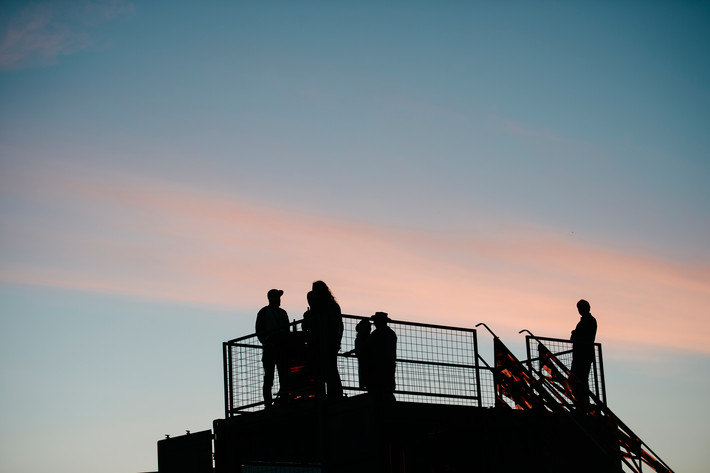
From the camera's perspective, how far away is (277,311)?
19.2 metres

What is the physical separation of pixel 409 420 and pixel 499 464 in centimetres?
295

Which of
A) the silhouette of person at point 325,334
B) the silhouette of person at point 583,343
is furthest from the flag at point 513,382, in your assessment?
the silhouette of person at point 325,334

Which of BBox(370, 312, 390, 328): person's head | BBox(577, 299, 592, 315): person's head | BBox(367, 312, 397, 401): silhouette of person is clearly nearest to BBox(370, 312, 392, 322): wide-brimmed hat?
BBox(370, 312, 390, 328): person's head

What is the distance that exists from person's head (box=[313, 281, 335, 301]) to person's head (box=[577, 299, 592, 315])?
6.65m

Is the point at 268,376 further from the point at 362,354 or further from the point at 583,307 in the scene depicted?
the point at 583,307

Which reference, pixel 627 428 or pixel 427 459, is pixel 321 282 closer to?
pixel 427 459

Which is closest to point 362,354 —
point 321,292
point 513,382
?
point 321,292

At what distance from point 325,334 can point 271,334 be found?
144 cm

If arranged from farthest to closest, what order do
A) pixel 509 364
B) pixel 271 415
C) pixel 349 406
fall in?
pixel 509 364
pixel 271 415
pixel 349 406

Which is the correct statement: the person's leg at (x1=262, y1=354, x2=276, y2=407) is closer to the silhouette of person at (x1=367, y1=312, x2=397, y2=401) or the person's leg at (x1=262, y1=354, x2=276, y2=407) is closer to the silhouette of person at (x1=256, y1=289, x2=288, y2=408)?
the silhouette of person at (x1=256, y1=289, x2=288, y2=408)

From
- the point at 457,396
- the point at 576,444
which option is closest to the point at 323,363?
the point at 457,396

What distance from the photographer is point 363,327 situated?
60.5 feet

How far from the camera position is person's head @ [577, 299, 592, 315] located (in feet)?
70.9

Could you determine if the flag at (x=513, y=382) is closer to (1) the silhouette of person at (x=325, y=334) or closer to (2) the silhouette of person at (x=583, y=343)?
(2) the silhouette of person at (x=583, y=343)
